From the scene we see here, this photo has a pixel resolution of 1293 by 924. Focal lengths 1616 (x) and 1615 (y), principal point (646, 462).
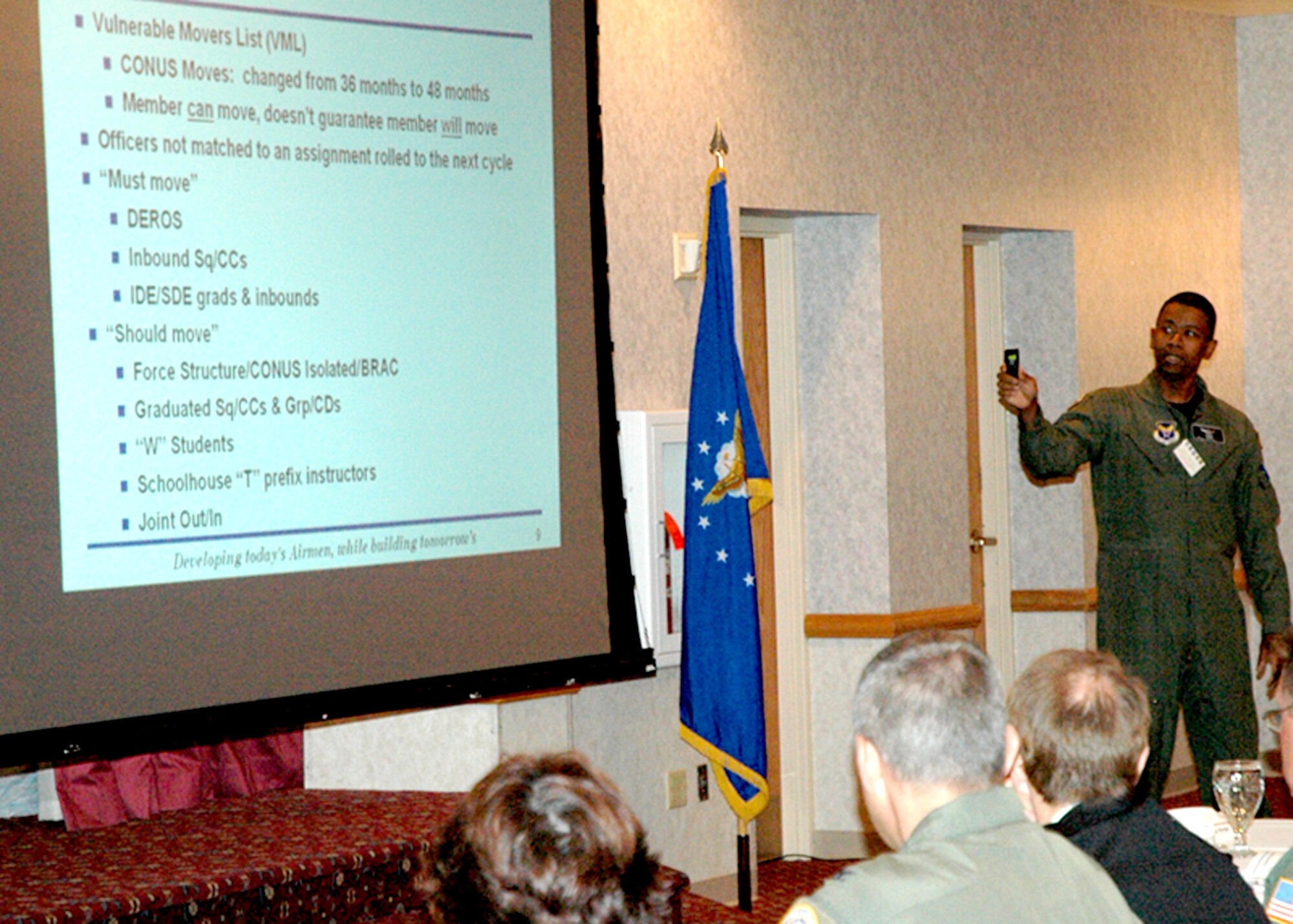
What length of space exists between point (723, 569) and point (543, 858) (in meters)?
3.06

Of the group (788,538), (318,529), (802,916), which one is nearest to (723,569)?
(788,538)

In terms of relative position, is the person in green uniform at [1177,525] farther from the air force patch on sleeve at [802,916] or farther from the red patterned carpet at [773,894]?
the air force patch on sleeve at [802,916]

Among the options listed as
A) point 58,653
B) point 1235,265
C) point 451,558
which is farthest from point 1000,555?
point 58,653

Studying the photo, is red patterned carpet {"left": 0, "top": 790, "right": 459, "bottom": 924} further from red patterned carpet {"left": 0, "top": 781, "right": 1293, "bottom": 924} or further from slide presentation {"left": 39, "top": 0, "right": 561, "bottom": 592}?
slide presentation {"left": 39, "top": 0, "right": 561, "bottom": 592}

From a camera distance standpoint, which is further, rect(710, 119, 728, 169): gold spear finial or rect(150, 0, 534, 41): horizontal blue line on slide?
rect(710, 119, 728, 169): gold spear finial

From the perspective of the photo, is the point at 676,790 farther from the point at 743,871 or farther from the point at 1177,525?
the point at 1177,525

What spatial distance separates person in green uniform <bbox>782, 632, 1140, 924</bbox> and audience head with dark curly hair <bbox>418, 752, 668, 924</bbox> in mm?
173

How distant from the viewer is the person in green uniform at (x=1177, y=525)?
5.24 meters

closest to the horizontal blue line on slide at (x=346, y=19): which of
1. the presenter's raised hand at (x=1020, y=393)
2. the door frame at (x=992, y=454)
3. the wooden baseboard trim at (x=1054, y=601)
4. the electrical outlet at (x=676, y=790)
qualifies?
the presenter's raised hand at (x=1020, y=393)

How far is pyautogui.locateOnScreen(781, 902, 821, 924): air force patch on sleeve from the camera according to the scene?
1.54 m

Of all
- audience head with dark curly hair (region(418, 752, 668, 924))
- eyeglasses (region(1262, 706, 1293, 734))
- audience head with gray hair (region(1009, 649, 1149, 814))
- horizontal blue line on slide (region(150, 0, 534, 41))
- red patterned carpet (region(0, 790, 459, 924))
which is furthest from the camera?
horizontal blue line on slide (region(150, 0, 534, 41))

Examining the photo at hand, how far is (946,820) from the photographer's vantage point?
5.68 feet

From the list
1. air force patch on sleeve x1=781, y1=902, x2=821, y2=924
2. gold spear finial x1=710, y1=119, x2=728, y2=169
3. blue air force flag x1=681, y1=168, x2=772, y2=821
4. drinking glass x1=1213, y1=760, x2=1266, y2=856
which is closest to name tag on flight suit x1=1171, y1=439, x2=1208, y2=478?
blue air force flag x1=681, y1=168, x2=772, y2=821

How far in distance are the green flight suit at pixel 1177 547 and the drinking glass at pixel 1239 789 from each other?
8.25 feet
